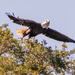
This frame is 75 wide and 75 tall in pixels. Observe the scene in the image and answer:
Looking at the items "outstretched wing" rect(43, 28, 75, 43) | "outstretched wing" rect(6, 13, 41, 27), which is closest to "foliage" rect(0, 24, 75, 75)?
"outstretched wing" rect(6, 13, 41, 27)

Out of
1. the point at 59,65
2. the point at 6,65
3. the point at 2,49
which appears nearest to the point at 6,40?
the point at 2,49

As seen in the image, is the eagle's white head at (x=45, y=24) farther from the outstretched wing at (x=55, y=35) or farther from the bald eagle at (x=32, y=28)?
the outstretched wing at (x=55, y=35)

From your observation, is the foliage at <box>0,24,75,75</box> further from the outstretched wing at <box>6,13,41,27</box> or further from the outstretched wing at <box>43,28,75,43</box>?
the outstretched wing at <box>43,28,75,43</box>

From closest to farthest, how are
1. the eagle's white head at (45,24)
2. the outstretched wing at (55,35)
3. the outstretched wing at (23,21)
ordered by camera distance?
the outstretched wing at (23,21) → the eagle's white head at (45,24) → the outstretched wing at (55,35)

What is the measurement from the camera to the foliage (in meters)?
9.19

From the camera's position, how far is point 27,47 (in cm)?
1022

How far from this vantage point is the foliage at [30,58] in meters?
9.19

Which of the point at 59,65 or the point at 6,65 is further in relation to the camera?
the point at 59,65

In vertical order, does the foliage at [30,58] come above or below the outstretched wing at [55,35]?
below

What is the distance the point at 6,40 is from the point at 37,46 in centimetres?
148

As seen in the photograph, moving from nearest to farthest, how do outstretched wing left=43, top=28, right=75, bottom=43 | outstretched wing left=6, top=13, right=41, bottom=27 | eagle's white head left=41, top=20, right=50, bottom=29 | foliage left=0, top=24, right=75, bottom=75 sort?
foliage left=0, top=24, right=75, bottom=75
outstretched wing left=6, top=13, right=41, bottom=27
eagle's white head left=41, top=20, right=50, bottom=29
outstretched wing left=43, top=28, right=75, bottom=43

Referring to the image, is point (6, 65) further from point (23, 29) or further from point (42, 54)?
point (23, 29)

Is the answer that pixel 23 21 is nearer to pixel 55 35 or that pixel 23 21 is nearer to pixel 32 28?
pixel 32 28

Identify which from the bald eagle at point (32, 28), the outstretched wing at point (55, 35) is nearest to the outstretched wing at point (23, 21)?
the bald eagle at point (32, 28)
